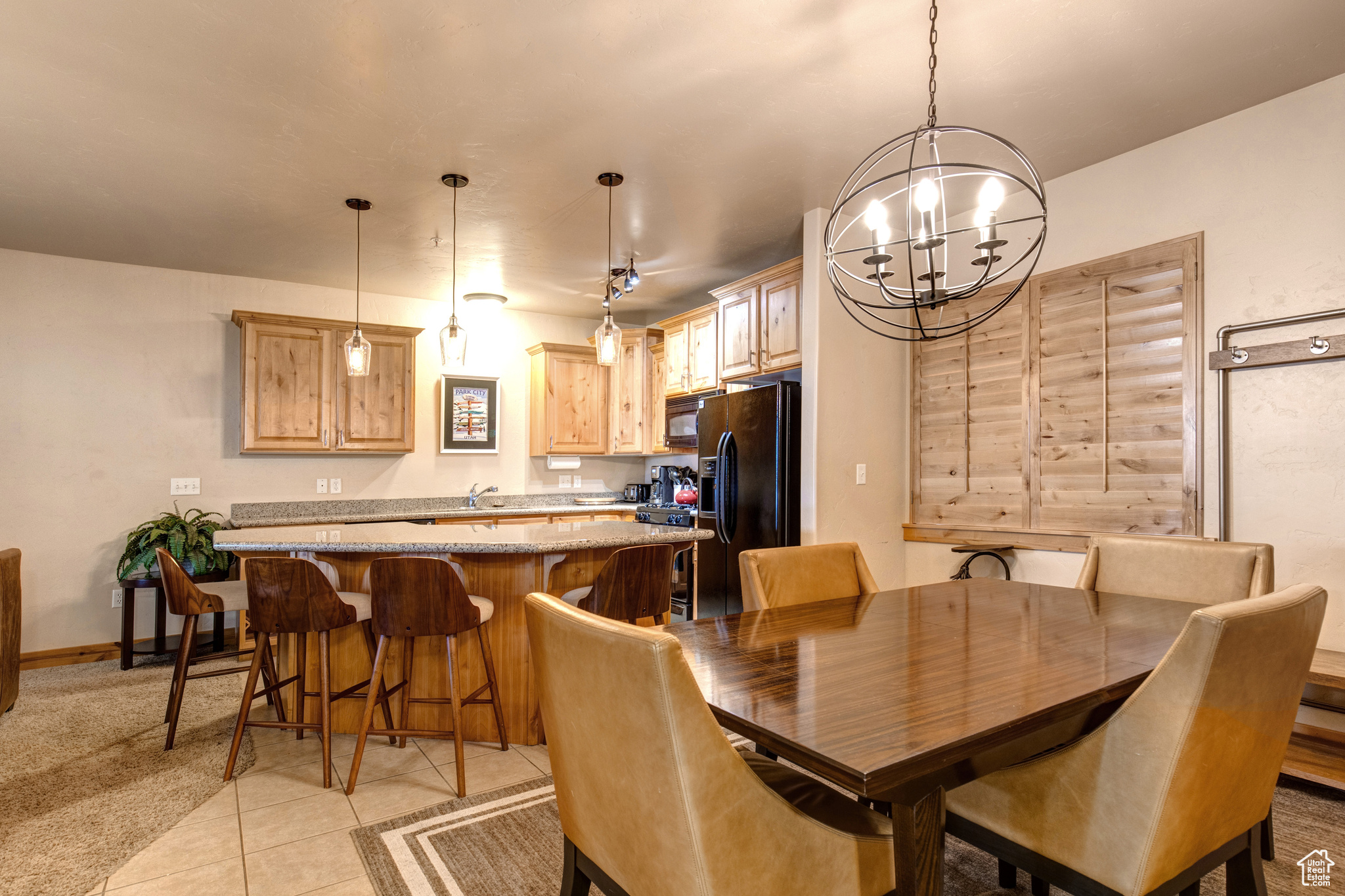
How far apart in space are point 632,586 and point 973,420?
87.5 inches

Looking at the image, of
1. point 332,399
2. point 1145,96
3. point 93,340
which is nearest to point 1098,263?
point 1145,96

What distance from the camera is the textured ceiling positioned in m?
2.16

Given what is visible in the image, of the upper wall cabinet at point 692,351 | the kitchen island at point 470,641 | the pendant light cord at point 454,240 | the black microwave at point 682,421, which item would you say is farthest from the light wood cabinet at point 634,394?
the kitchen island at point 470,641

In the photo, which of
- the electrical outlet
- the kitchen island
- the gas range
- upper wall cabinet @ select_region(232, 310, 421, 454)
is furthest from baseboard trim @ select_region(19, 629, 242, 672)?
the gas range

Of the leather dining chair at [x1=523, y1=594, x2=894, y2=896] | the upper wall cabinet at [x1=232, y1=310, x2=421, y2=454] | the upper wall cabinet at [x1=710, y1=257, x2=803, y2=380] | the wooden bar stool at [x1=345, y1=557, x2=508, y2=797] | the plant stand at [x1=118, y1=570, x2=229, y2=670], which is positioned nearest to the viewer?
the leather dining chair at [x1=523, y1=594, x2=894, y2=896]

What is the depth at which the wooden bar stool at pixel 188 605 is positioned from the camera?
2695 millimetres

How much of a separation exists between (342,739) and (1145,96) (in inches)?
162

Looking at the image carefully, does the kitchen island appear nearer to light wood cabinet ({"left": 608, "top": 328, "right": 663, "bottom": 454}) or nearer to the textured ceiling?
the textured ceiling

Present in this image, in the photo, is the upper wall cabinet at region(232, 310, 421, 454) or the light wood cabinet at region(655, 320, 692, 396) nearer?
the upper wall cabinet at region(232, 310, 421, 454)

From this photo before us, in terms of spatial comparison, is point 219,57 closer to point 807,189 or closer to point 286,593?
point 286,593

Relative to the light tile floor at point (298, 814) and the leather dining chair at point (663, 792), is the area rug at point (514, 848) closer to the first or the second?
the light tile floor at point (298, 814)

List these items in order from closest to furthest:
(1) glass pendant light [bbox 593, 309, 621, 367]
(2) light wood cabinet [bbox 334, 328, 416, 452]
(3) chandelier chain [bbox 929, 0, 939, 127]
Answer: (3) chandelier chain [bbox 929, 0, 939, 127] < (1) glass pendant light [bbox 593, 309, 621, 367] < (2) light wood cabinet [bbox 334, 328, 416, 452]

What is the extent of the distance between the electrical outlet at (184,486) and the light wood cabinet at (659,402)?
324 centimetres

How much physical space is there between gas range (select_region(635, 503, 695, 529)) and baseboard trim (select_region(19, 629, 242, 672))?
338 centimetres
